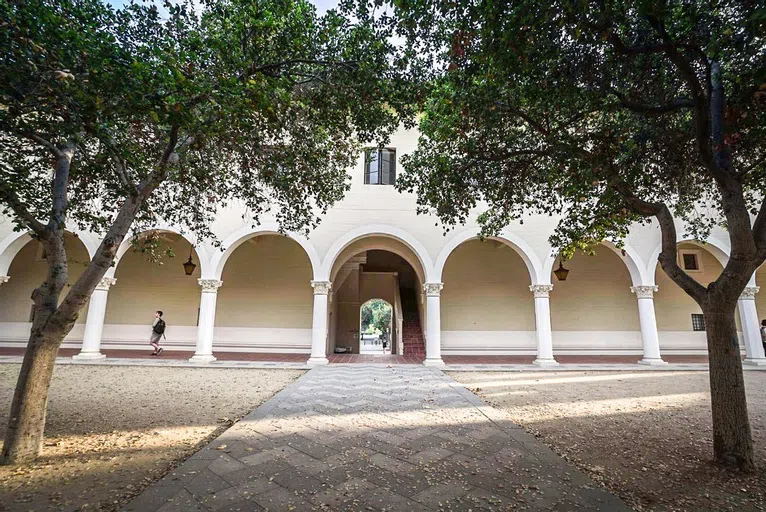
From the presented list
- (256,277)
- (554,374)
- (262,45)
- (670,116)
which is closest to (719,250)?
(554,374)

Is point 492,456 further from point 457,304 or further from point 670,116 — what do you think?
point 457,304

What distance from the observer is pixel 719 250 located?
36.9ft

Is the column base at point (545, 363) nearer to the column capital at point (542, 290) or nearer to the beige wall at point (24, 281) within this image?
the column capital at point (542, 290)

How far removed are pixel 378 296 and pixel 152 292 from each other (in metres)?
9.85

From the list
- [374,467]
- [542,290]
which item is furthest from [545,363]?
[374,467]

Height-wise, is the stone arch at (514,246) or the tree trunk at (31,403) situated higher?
the stone arch at (514,246)

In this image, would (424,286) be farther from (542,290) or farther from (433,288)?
(542,290)

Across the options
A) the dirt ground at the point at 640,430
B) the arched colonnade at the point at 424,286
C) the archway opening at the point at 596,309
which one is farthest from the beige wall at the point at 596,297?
the dirt ground at the point at 640,430

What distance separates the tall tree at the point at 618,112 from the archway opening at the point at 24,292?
44.6 ft

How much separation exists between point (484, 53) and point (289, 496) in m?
4.22

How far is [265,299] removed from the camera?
1362 cm

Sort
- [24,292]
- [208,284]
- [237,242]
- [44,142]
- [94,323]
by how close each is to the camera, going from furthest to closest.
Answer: [24,292], [237,242], [208,284], [94,323], [44,142]

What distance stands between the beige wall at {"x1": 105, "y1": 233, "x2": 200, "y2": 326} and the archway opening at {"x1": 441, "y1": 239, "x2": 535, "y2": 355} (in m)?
9.39

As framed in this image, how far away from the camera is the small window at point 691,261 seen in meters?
13.6
